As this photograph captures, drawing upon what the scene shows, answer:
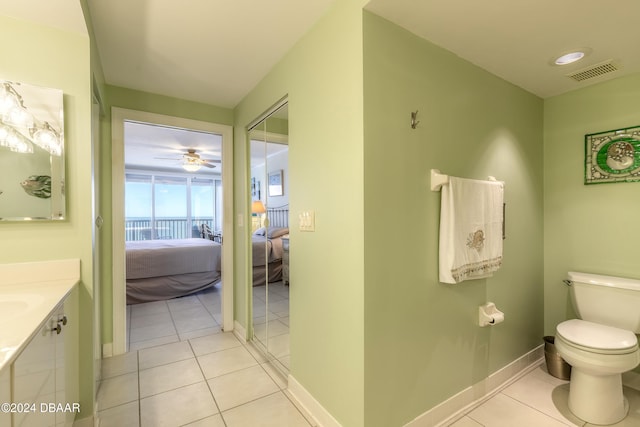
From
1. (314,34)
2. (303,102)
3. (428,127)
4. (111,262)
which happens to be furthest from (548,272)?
(111,262)

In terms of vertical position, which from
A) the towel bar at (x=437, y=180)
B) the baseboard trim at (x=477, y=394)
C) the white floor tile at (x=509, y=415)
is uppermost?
the towel bar at (x=437, y=180)

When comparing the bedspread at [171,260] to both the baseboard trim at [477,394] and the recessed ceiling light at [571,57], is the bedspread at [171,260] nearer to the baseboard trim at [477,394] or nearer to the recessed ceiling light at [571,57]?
the baseboard trim at [477,394]

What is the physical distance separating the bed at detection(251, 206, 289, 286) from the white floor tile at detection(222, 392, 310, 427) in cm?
95

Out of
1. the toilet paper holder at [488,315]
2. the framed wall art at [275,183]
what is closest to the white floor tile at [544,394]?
the toilet paper holder at [488,315]

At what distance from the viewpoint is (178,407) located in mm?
1793

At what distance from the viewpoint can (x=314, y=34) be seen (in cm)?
163

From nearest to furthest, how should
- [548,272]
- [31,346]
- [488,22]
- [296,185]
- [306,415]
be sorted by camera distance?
1. [31,346]
2. [488,22]
3. [306,415]
4. [296,185]
5. [548,272]

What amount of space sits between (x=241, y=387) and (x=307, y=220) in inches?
51.4

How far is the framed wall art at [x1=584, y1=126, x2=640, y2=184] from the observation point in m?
1.98

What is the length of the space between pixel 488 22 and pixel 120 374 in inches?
131

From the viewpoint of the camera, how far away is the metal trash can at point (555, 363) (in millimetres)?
2074

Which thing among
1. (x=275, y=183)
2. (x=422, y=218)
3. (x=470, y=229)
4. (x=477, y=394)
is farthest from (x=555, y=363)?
(x=275, y=183)

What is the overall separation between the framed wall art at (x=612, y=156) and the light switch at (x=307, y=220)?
2.16m

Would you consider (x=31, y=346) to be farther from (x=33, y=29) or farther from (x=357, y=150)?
(x=33, y=29)
